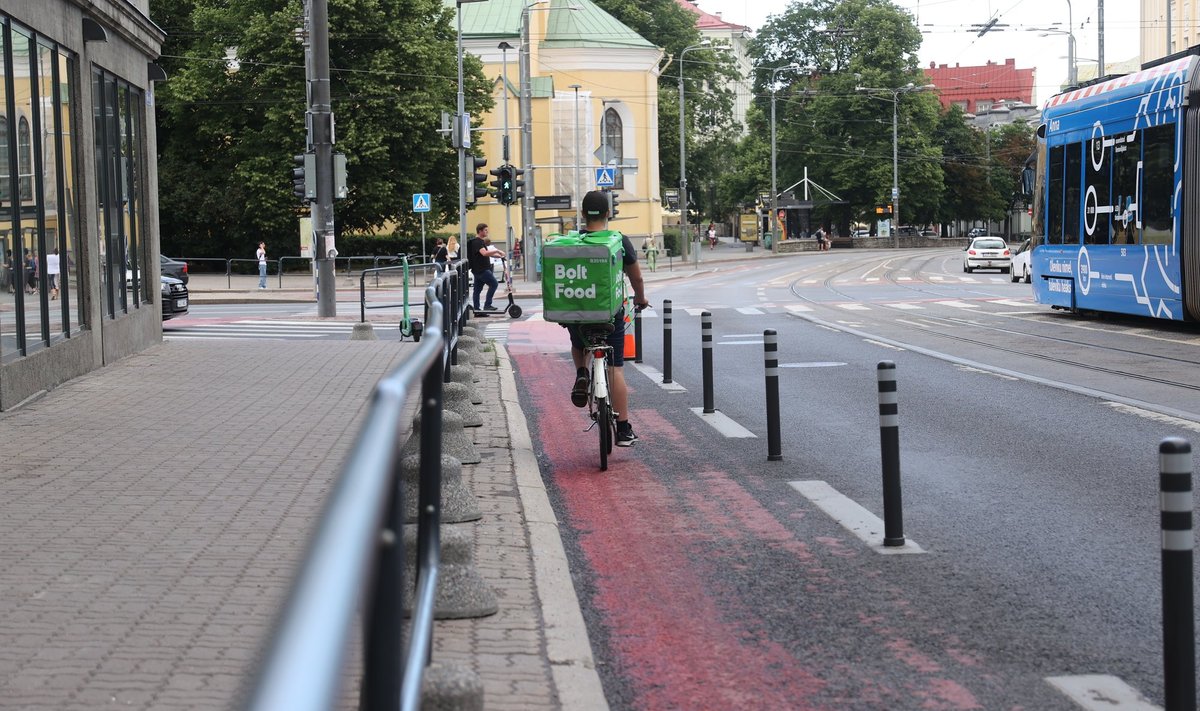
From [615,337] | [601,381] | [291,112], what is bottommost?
[601,381]

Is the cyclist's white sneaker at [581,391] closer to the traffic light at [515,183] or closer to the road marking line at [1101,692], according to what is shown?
the road marking line at [1101,692]

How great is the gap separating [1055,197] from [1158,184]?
3.70m

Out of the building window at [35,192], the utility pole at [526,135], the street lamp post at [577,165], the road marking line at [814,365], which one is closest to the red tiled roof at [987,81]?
the street lamp post at [577,165]

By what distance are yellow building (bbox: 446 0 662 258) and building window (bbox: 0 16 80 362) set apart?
54.1 m

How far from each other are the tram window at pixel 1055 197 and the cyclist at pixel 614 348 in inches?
574

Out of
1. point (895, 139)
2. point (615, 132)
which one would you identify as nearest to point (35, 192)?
point (615, 132)

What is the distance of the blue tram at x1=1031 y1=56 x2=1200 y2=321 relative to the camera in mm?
18781

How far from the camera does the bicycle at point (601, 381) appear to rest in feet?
31.5

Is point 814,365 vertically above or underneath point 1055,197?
underneath

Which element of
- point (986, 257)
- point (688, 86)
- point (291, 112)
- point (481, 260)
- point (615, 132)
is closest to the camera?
point (481, 260)

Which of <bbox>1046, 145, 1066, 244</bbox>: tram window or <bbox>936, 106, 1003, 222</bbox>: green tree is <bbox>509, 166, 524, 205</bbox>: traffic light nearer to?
<bbox>1046, 145, 1066, 244</bbox>: tram window

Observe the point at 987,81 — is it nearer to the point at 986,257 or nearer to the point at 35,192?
the point at 986,257

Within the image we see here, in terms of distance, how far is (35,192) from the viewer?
44.1ft

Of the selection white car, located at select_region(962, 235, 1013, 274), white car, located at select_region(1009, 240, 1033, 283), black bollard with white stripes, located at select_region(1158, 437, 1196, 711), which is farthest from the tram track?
white car, located at select_region(962, 235, 1013, 274)
